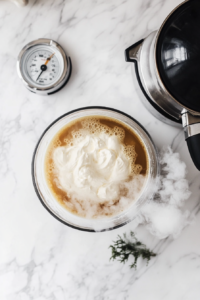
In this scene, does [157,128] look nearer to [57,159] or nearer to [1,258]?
[57,159]

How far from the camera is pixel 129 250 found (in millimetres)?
1133

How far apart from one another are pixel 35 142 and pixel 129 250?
0.58 m

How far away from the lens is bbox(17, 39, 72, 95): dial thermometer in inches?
43.6

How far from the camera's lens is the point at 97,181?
1005mm

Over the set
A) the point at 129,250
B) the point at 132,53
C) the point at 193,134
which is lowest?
the point at 129,250

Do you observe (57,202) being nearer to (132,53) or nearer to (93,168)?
(93,168)

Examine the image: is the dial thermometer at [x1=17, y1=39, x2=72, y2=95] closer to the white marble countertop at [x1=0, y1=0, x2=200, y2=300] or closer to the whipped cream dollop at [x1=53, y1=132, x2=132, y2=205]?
the white marble countertop at [x1=0, y1=0, x2=200, y2=300]

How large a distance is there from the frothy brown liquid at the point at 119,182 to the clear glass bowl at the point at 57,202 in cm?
2

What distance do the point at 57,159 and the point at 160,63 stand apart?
488mm

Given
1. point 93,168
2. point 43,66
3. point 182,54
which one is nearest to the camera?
point 182,54

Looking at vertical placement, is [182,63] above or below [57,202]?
above

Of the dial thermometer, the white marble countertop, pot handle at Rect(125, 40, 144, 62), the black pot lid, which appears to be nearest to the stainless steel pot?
the black pot lid

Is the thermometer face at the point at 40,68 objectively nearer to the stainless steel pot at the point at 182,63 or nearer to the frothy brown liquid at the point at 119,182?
the frothy brown liquid at the point at 119,182

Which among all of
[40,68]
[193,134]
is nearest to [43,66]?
[40,68]
